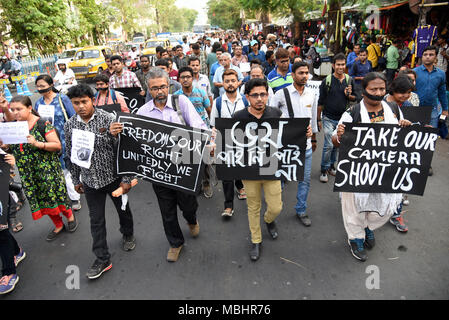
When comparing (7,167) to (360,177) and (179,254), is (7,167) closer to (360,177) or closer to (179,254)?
(179,254)

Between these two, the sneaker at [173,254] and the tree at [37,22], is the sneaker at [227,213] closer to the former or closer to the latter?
the sneaker at [173,254]

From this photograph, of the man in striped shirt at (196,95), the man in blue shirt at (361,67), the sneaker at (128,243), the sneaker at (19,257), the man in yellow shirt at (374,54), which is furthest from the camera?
the man in yellow shirt at (374,54)

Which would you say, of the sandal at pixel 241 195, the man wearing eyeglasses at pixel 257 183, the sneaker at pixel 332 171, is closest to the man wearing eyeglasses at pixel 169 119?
the man wearing eyeglasses at pixel 257 183

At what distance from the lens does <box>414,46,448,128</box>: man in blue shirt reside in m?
5.25

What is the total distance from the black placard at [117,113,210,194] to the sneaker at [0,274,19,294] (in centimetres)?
164

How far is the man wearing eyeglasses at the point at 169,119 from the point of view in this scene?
3.20m

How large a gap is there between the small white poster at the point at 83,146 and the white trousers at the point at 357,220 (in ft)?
9.31

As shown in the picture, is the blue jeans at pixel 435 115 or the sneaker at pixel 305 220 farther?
the blue jeans at pixel 435 115

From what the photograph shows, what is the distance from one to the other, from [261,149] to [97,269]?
88.4 inches

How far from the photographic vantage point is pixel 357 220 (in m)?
3.46

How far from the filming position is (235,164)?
337 centimetres

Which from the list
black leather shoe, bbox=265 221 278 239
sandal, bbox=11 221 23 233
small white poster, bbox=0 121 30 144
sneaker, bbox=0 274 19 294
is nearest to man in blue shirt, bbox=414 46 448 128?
black leather shoe, bbox=265 221 278 239

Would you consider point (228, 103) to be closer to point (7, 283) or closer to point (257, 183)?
point (257, 183)

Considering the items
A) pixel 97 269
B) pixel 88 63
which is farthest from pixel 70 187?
pixel 88 63
